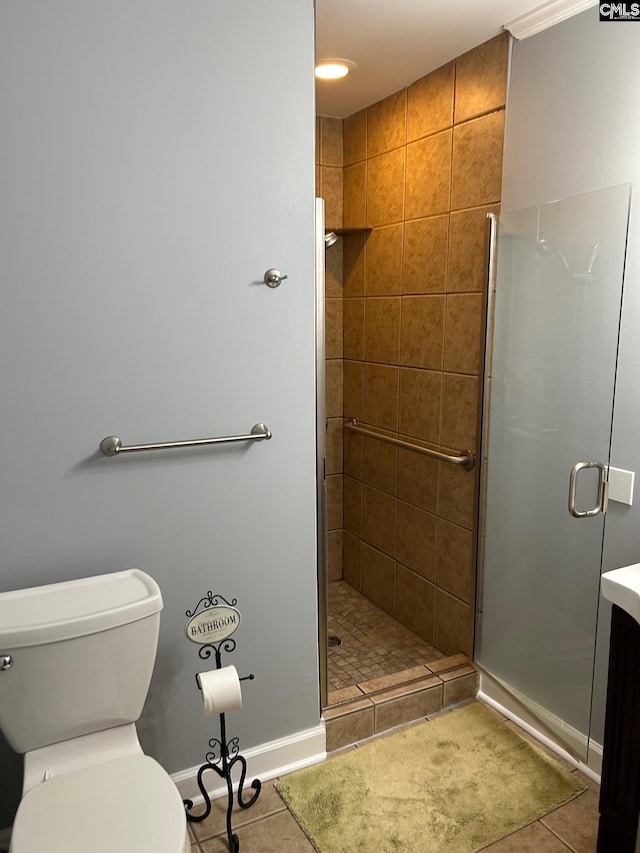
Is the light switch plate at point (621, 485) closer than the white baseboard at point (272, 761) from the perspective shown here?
Yes

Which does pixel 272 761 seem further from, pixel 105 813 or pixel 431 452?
pixel 431 452

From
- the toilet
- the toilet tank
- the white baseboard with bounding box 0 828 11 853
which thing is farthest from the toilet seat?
the white baseboard with bounding box 0 828 11 853

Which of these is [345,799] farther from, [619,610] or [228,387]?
[228,387]

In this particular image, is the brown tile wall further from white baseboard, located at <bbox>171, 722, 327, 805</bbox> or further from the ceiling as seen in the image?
white baseboard, located at <bbox>171, 722, 327, 805</bbox>

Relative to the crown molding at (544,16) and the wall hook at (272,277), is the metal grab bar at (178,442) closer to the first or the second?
the wall hook at (272,277)

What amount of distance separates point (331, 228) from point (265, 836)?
8.68 ft

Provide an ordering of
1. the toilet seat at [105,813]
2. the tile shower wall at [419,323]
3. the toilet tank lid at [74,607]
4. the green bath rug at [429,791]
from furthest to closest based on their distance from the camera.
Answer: the tile shower wall at [419,323] < the green bath rug at [429,791] < the toilet tank lid at [74,607] < the toilet seat at [105,813]

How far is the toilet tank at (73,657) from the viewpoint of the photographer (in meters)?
1.47

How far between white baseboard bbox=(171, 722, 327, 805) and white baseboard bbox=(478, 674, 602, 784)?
0.71 m

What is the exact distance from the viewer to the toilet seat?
128 cm

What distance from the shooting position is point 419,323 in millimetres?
2730

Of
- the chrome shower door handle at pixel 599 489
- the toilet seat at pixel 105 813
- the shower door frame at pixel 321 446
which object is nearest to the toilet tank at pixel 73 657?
the toilet seat at pixel 105 813

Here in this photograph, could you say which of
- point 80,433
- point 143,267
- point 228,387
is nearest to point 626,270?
point 228,387

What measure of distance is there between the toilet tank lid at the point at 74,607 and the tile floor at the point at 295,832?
798 millimetres
